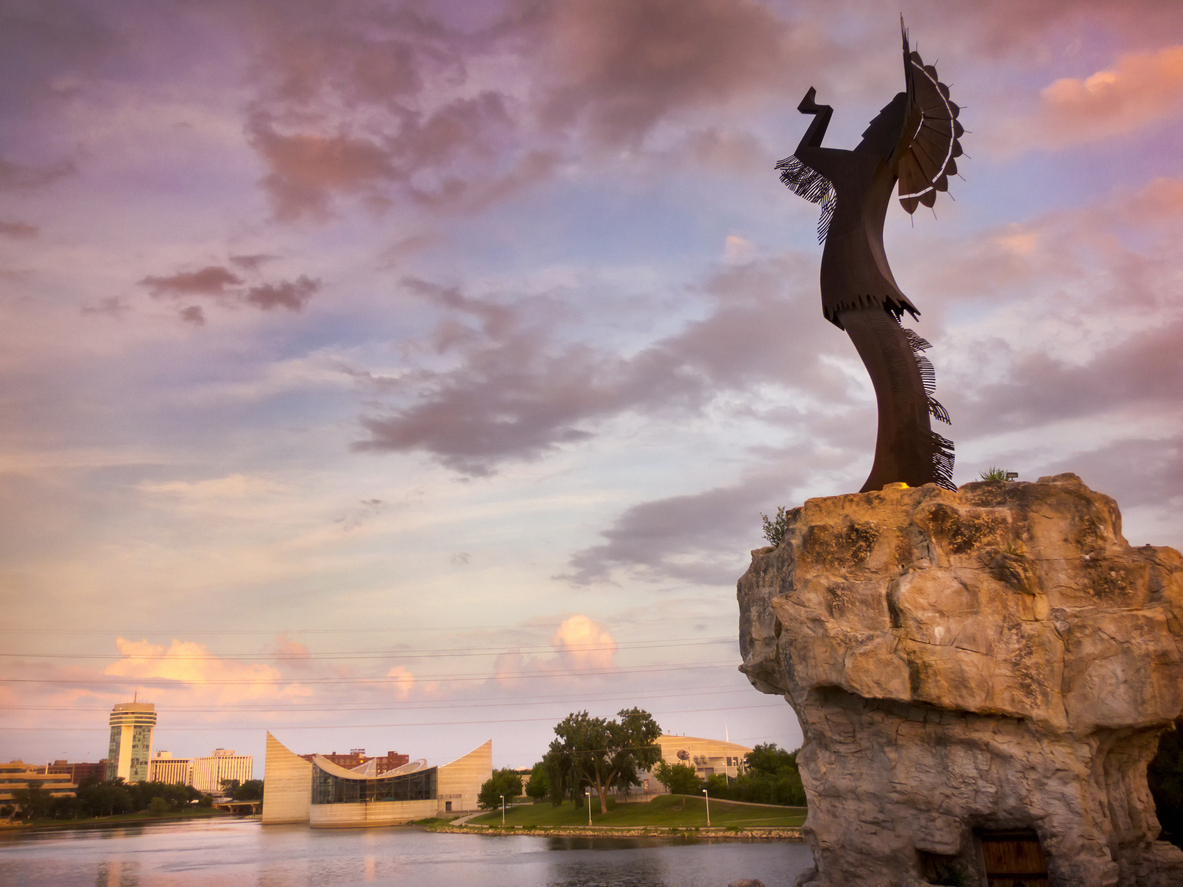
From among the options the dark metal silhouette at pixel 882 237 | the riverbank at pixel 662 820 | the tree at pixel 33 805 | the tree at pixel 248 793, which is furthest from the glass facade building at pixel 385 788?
the dark metal silhouette at pixel 882 237

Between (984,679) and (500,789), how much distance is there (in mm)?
84903

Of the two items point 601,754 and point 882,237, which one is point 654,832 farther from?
point 882,237

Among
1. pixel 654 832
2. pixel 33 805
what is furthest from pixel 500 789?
pixel 33 805

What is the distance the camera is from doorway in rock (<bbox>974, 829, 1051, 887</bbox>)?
1986 centimetres

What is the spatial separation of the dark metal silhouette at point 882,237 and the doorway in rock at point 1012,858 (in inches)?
326

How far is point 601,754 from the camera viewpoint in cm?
7356

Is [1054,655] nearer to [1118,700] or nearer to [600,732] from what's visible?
[1118,700]

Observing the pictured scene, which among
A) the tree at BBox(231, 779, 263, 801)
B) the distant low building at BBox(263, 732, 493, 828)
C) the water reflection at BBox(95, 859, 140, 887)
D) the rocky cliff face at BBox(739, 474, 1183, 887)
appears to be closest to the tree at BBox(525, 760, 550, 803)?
the distant low building at BBox(263, 732, 493, 828)

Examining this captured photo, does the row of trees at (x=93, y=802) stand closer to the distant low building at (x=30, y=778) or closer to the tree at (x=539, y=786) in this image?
the distant low building at (x=30, y=778)

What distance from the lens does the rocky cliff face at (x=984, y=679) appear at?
19.2 m

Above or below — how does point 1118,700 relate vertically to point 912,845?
above

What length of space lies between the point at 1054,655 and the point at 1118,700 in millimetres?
1445

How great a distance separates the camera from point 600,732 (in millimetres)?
74375

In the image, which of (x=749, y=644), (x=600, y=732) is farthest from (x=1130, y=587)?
(x=600, y=732)
